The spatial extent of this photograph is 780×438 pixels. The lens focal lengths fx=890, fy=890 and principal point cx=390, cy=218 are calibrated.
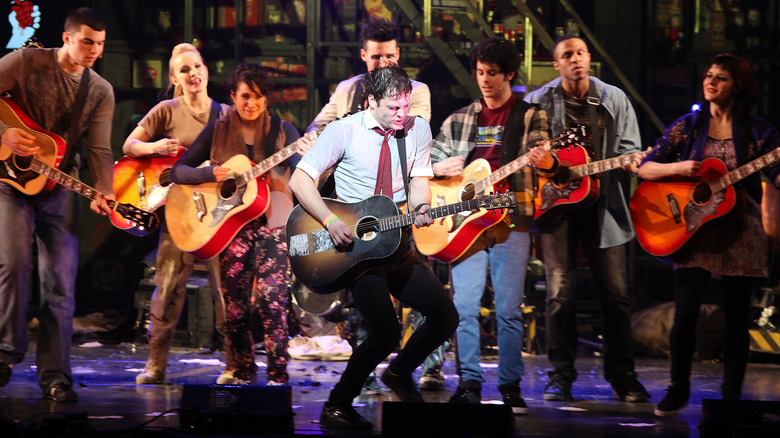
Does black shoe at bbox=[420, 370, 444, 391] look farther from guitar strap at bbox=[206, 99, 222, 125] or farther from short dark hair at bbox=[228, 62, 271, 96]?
guitar strap at bbox=[206, 99, 222, 125]

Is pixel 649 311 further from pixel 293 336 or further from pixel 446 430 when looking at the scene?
pixel 446 430

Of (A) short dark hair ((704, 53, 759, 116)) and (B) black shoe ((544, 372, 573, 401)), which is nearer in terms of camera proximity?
(A) short dark hair ((704, 53, 759, 116))

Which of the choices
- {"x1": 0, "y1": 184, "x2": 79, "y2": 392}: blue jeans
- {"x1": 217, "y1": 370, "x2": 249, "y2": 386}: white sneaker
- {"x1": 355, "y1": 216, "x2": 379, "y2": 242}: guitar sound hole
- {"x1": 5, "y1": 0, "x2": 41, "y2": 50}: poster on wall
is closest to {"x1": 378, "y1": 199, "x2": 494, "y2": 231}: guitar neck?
{"x1": 355, "y1": 216, "x2": 379, "y2": 242}: guitar sound hole

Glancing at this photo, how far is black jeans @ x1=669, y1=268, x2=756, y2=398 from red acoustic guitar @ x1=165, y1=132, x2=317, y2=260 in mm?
2702

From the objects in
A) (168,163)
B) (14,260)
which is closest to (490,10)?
(168,163)

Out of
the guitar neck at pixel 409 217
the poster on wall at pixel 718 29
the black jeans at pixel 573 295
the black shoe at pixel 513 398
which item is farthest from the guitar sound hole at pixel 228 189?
the poster on wall at pixel 718 29

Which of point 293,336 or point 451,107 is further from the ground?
point 451,107

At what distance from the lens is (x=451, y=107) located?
37.9 ft

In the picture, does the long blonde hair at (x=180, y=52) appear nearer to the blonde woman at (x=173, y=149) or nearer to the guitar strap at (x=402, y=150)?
the blonde woman at (x=173, y=149)

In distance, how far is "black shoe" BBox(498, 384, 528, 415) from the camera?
5.55 metres

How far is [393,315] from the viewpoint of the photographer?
4.87 metres

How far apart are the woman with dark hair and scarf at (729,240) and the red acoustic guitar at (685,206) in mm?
76

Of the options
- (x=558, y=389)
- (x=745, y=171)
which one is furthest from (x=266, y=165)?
(x=745, y=171)

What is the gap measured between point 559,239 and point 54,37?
7130mm
